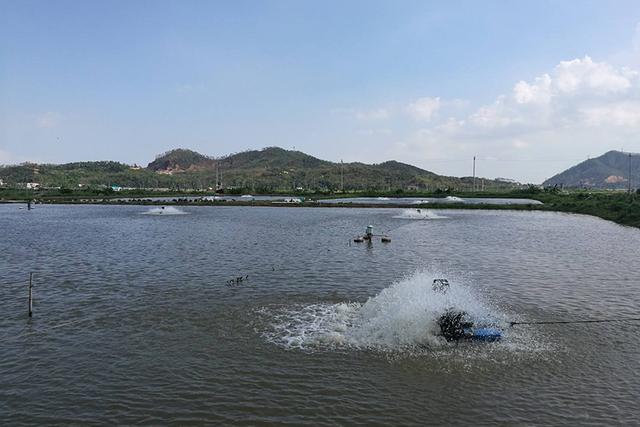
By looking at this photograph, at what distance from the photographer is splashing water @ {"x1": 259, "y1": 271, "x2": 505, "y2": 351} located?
15.9 m

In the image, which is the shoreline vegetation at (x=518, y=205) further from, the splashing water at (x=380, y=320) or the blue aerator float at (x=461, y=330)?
the blue aerator float at (x=461, y=330)

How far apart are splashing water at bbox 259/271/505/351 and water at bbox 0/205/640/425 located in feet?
0.25

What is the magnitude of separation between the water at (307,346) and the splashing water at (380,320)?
0.08 metres

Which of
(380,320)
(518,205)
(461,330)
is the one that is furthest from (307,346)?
(518,205)

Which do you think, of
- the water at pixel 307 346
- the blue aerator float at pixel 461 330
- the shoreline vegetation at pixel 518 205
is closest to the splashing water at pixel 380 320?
the water at pixel 307 346

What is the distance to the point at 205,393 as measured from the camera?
12.3 m

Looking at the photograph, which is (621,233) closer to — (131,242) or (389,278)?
(389,278)

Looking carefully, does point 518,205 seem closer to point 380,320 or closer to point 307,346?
point 380,320

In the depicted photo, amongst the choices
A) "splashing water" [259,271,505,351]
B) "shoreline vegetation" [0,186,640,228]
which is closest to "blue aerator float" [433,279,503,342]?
"splashing water" [259,271,505,351]

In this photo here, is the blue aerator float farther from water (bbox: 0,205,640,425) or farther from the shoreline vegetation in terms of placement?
the shoreline vegetation

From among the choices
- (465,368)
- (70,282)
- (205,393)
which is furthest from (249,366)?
(70,282)

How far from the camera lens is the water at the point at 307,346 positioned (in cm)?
1160

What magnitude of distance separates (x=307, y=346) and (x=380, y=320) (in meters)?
3.09

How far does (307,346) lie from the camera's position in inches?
615
